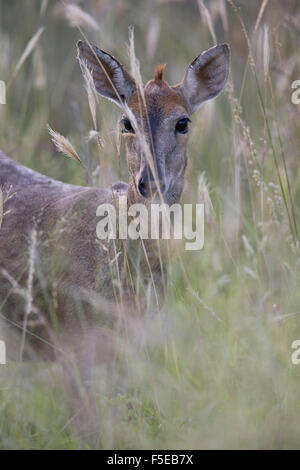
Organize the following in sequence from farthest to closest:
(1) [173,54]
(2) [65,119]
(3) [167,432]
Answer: (2) [65,119] < (1) [173,54] < (3) [167,432]

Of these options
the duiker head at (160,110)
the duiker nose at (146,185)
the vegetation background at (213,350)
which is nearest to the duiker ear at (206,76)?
the duiker head at (160,110)

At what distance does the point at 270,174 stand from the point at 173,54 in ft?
8.02

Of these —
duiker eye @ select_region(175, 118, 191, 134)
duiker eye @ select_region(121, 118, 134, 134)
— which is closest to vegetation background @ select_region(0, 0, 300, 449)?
duiker eye @ select_region(121, 118, 134, 134)

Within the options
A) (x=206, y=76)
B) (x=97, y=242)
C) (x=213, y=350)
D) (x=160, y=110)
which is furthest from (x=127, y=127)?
(x=213, y=350)

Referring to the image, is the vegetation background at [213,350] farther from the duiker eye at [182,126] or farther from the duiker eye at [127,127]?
the duiker eye at [182,126]

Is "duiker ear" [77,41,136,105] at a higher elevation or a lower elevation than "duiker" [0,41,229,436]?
higher

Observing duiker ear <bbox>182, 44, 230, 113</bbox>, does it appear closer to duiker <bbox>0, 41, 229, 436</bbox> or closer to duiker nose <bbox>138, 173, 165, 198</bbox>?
duiker <bbox>0, 41, 229, 436</bbox>

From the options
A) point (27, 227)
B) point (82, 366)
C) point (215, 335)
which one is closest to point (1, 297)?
point (27, 227)

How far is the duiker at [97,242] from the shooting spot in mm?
3936

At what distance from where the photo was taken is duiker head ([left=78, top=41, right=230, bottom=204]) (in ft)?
12.7

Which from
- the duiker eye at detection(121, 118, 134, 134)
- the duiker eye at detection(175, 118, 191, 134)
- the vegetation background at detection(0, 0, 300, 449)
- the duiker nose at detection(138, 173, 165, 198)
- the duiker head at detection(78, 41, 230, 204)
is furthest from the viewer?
the duiker eye at detection(121, 118, 134, 134)
